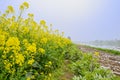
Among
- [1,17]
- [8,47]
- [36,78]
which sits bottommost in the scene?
[36,78]

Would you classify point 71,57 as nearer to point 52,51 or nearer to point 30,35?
point 52,51

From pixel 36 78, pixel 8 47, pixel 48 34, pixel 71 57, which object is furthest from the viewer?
pixel 71 57

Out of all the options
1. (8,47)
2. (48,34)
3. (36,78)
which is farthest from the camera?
(48,34)

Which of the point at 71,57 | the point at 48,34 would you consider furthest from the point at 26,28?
the point at 71,57

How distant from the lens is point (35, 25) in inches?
252

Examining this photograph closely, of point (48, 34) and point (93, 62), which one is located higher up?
point (48, 34)

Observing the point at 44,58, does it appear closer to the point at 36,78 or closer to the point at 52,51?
the point at 52,51

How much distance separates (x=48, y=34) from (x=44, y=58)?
1.10 m

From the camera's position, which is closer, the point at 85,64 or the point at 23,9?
the point at 23,9

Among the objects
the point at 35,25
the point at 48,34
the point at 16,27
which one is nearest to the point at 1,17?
the point at 16,27

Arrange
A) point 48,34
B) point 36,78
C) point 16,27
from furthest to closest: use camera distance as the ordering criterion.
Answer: point 48,34 → point 16,27 → point 36,78

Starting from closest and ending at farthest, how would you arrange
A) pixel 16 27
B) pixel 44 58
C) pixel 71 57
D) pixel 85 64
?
pixel 16 27, pixel 44 58, pixel 85 64, pixel 71 57

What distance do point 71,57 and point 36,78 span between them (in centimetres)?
469

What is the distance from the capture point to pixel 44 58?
20.9ft
